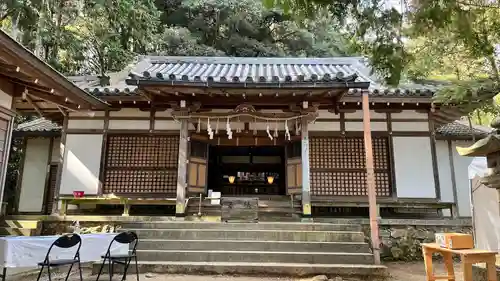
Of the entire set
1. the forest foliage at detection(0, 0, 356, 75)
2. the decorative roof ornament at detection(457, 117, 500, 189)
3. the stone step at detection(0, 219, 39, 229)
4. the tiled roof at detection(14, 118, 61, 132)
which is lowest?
the stone step at detection(0, 219, 39, 229)

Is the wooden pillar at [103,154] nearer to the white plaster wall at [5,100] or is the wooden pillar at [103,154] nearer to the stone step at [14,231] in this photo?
the stone step at [14,231]

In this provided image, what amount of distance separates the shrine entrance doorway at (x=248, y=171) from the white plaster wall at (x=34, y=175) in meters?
6.04

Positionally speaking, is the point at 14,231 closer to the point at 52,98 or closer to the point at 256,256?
the point at 52,98

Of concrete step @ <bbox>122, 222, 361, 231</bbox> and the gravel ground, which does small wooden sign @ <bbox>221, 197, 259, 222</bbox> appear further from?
the gravel ground

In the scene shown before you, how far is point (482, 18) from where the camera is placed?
364 centimetres

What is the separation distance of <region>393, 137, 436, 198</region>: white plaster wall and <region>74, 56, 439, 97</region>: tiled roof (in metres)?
1.46

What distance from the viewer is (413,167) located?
9.46m

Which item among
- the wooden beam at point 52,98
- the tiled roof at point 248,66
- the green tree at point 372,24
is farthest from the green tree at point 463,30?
the wooden beam at point 52,98

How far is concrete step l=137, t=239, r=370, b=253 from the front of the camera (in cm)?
667

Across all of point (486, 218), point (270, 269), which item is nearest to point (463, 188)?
point (486, 218)

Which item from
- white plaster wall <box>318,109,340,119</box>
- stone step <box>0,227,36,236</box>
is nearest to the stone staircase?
stone step <box>0,227,36,236</box>

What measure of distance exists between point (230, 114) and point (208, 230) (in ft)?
10.3

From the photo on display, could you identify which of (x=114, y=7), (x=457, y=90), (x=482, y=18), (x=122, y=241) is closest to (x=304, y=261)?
(x=122, y=241)

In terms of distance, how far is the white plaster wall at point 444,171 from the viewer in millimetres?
9758
